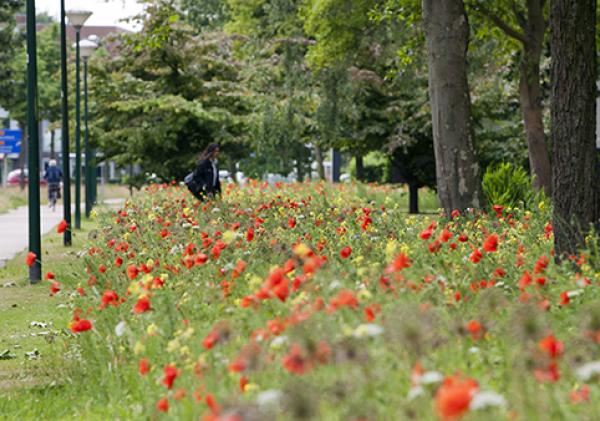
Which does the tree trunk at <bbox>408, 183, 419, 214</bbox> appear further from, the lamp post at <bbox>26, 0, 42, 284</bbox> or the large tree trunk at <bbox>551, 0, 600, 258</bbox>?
the large tree trunk at <bbox>551, 0, 600, 258</bbox>

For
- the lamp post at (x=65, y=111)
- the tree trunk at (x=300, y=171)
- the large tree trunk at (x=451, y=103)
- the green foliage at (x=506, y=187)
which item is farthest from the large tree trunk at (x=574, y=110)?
the tree trunk at (x=300, y=171)

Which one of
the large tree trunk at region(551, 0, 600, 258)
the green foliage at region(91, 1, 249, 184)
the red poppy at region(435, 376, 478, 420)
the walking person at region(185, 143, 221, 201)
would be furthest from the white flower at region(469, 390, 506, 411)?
the green foliage at region(91, 1, 249, 184)

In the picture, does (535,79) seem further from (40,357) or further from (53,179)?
(53,179)

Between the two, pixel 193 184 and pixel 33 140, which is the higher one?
pixel 33 140

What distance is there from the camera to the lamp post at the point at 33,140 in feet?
58.2

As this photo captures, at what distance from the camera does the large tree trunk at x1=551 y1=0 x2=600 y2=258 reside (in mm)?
11523

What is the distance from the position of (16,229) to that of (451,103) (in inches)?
673

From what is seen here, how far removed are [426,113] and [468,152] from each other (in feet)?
62.9

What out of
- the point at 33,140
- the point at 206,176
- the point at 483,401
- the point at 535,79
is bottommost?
the point at 483,401

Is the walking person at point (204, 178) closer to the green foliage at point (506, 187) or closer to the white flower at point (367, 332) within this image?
the green foliage at point (506, 187)

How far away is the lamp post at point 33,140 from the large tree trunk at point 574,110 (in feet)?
26.3

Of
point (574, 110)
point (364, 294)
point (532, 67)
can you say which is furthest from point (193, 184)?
point (364, 294)

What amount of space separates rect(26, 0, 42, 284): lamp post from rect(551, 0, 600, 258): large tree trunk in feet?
26.3

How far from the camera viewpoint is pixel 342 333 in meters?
5.43
